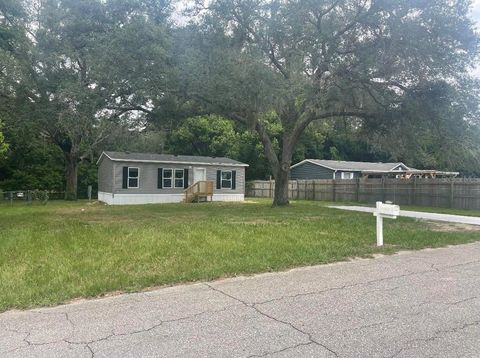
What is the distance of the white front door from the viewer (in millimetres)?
26609

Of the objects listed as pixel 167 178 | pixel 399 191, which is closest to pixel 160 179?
pixel 167 178

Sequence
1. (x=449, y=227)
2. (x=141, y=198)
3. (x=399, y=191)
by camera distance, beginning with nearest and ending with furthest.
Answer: (x=449, y=227)
(x=399, y=191)
(x=141, y=198)

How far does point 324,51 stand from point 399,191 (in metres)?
11.9

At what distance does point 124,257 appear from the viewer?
7.09 m

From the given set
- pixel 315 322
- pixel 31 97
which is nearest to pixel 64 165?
pixel 31 97

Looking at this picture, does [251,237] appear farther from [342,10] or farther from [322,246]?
[342,10]

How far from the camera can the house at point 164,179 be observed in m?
24.1

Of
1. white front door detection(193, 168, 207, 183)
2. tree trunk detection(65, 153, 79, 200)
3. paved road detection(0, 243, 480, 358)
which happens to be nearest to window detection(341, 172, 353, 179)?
white front door detection(193, 168, 207, 183)

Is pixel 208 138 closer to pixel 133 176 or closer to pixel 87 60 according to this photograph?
pixel 133 176

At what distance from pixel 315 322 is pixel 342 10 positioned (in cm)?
1331

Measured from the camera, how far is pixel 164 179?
84.0 feet

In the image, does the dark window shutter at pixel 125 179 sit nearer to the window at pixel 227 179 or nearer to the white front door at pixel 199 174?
the white front door at pixel 199 174

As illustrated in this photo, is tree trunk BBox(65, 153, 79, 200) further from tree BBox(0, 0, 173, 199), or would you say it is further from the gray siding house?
the gray siding house

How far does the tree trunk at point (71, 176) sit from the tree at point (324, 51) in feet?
52.6
